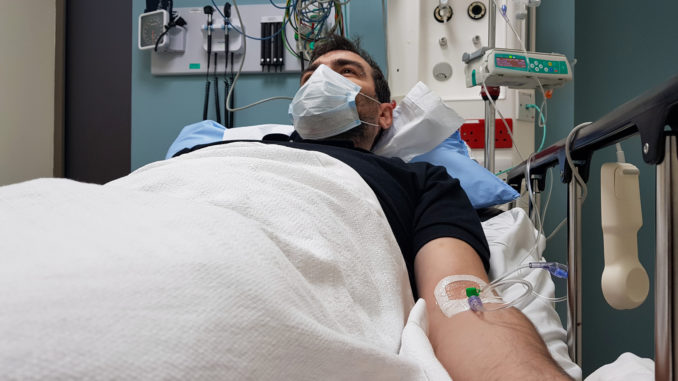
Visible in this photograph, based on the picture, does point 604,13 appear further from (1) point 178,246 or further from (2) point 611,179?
(1) point 178,246

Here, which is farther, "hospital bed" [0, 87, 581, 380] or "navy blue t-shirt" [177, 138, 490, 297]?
"navy blue t-shirt" [177, 138, 490, 297]

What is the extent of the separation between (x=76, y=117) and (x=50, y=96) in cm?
16

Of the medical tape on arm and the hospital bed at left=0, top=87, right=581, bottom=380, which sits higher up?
the hospital bed at left=0, top=87, right=581, bottom=380

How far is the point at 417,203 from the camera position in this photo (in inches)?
47.0

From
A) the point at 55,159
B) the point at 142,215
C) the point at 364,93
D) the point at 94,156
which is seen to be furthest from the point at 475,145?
the point at 55,159

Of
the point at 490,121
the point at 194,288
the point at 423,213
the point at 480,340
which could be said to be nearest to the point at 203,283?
the point at 194,288

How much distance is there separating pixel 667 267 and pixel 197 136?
5.65 ft

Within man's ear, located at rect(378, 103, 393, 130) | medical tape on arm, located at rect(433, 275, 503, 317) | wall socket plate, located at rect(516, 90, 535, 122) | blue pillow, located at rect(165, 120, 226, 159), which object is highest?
wall socket plate, located at rect(516, 90, 535, 122)

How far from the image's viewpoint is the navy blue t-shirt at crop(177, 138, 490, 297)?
1054 millimetres

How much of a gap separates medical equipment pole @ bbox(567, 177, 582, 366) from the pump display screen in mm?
782

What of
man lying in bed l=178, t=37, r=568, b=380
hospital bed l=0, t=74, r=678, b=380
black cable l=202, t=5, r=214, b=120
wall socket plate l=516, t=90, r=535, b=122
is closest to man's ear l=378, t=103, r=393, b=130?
man lying in bed l=178, t=37, r=568, b=380

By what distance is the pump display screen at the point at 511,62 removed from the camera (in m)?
1.65

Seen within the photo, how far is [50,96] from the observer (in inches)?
106

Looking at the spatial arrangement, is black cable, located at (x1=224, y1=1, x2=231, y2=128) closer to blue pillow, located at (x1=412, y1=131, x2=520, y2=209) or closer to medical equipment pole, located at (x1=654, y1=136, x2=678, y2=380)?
blue pillow, located at (x1=412, y1=131, x2=520, y2=209)
